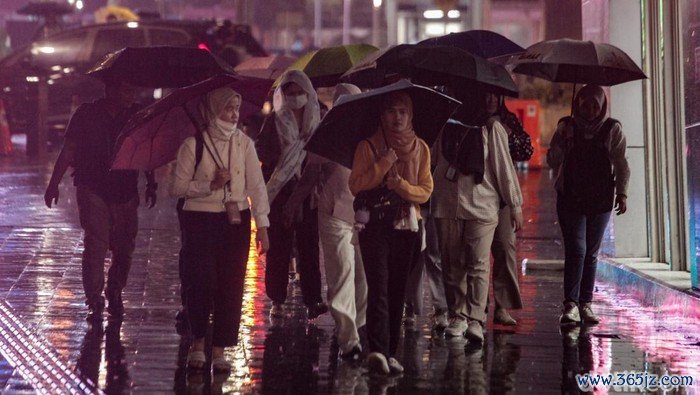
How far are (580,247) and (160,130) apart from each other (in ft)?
11.0

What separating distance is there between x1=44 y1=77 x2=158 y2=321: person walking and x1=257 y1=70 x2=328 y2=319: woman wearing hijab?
3.04 feet

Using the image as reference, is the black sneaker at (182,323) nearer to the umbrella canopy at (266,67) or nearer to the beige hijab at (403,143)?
the beige hijab at (403,143)

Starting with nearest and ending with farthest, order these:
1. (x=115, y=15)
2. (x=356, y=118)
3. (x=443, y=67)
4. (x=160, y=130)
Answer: (x=356, y=118)
(x=160, y=130)
(x=443, y=67)
(x=115, y=15)

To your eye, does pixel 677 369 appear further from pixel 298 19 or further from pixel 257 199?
pixel 298 19

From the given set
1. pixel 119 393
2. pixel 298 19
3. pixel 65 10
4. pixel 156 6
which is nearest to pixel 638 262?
pixel 119 393

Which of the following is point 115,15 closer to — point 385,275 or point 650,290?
point 650,290

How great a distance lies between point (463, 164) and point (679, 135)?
3.67 meters

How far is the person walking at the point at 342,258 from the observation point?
374 inches

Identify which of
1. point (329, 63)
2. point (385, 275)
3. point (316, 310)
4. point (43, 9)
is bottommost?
point (316, 310)

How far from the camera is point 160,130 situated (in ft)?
31.3

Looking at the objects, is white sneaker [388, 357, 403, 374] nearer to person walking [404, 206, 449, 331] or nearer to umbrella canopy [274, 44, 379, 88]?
person walking [404, 206, 449, 331]

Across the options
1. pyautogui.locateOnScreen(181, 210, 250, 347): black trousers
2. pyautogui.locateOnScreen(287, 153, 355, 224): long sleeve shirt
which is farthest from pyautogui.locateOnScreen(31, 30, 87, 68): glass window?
pyautogui.locateOnScreen(181, 210, 250, 347): black trousers

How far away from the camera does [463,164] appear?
33.1 ft

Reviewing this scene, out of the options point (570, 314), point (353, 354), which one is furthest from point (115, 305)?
point (570, 314)
